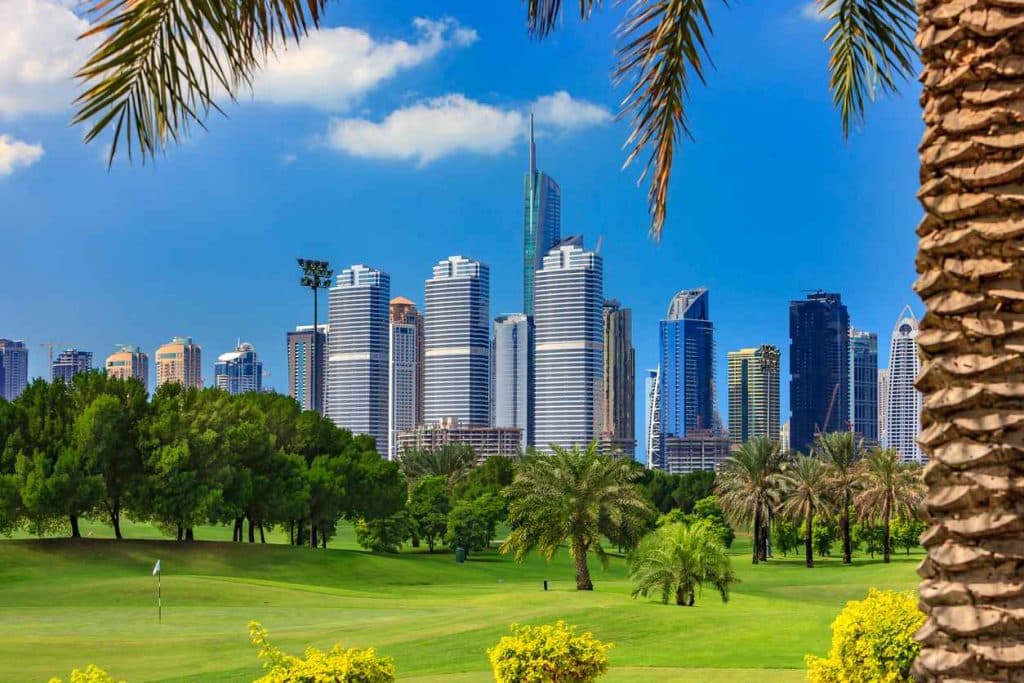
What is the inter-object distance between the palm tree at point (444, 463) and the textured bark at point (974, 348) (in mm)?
96154

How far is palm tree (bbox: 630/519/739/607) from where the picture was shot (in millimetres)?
35781

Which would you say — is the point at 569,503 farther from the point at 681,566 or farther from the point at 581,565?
the point at 681,566

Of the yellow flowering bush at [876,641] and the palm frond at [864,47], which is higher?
the palm frond at [864,47]

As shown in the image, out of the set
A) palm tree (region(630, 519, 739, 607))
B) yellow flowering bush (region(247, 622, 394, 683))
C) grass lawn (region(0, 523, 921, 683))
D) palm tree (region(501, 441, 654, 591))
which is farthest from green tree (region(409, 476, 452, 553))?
yellow flowering bush (region(247, 622, 394, 683))

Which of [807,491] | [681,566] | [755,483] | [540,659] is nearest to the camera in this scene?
[540,659]

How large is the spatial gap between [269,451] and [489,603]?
87.9ft

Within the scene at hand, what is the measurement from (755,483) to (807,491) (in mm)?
3238

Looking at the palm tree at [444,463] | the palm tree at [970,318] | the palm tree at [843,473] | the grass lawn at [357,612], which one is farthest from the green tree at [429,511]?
the palm tree at [970,318]

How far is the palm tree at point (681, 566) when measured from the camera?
117 ft

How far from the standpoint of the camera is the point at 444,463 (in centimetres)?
10525

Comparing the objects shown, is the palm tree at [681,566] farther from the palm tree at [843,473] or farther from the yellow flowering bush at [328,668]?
the palm tree at [843,473]

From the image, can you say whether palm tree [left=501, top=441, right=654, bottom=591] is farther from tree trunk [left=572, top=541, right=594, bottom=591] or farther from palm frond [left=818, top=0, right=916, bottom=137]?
palm frond [left=818, top=0, right=916, bottom=137]

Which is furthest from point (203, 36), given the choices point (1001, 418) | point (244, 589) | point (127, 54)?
point (244, 589)

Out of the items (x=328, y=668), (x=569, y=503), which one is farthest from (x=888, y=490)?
(x=328, y=668)
